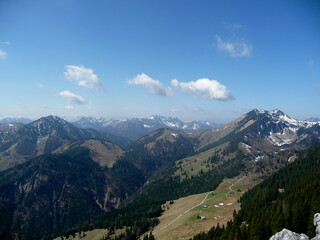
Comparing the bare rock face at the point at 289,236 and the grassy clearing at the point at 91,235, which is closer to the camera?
the bare rock face at the point at 289,236

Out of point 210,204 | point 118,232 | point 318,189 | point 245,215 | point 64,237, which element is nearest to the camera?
point 318,189

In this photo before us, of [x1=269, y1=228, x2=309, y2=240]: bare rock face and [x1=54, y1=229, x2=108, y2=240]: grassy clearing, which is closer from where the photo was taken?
[x1=269, y1=228, x2=309, y2=240]: bare rock face

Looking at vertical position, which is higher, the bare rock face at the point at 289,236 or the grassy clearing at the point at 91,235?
the bare rock face at the point at 289,236

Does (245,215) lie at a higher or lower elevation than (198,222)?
higher

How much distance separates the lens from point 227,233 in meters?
78.8

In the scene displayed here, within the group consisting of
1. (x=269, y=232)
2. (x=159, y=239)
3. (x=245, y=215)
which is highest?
(x=269, y=232)

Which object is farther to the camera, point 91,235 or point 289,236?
point 91,235

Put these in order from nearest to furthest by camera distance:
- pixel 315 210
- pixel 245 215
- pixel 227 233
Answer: pixel 315 210, pixel 227 233, pixel 245 215

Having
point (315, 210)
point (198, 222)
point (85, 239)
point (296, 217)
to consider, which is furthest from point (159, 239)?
point (85, 239)

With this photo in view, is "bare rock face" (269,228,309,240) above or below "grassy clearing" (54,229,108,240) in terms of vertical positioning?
above

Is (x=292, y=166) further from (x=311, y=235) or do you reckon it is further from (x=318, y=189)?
(x=311, y=235)

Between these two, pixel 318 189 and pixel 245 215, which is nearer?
pixel 318 189

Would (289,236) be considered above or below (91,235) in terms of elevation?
above

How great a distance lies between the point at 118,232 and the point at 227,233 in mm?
117944
